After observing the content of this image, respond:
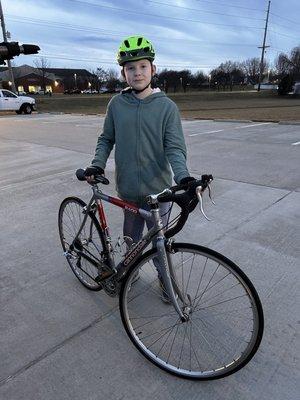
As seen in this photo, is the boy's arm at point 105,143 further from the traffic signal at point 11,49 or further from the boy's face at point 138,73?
the traffic signal at point 11,49

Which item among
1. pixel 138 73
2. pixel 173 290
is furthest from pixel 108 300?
pixel 138 73

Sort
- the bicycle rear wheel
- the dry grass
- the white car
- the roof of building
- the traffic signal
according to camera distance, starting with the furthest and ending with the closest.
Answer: the roof of building → the white car → the dry grass → the traffic signal → the bicycle rear wheel

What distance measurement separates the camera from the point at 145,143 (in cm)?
228

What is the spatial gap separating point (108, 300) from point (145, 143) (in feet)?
4.17

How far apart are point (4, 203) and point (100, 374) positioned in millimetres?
3377

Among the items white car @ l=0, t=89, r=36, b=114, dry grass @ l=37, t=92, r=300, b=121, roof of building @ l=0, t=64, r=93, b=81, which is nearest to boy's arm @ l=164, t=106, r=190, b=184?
dry grass @ l=37, t=92, r=300, b=121

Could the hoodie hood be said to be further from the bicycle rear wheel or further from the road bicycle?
the bicycle rear wheel

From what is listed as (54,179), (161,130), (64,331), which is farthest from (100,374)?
(54,179)

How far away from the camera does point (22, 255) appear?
11.3 ft

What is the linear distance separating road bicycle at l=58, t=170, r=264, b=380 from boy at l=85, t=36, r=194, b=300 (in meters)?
0.18

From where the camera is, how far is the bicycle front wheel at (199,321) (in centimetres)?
195

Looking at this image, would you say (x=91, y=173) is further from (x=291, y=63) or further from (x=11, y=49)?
(x=291, y=63)

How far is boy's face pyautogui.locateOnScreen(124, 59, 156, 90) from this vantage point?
220 centimetres

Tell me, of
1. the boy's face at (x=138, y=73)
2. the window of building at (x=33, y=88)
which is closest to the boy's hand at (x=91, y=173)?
the boy's face at (x=138, y=73)
